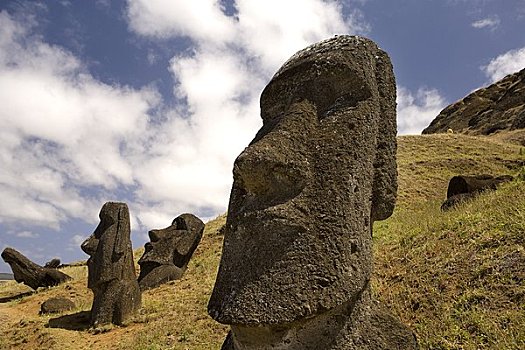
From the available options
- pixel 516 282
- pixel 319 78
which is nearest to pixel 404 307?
pixel 516 282

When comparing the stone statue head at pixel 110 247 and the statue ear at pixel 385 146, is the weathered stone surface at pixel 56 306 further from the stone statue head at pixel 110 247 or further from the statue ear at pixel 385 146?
the statue ear at pixel 385 146

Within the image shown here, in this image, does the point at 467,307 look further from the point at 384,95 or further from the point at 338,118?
the point at 338,118

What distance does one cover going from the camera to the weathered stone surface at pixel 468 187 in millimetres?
12266

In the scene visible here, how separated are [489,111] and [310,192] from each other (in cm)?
5131

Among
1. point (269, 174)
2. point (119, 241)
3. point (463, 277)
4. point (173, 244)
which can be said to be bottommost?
point (463, 277)

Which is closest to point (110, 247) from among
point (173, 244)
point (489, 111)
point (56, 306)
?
point (56, 306)

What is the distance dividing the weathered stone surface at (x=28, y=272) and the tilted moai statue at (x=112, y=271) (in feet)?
24.4

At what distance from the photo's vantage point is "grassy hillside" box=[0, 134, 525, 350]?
555 centimetres

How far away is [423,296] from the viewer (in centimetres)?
665

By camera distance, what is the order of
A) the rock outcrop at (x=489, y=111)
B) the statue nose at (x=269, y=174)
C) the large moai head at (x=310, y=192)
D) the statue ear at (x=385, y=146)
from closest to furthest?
the large moai head at (x=310, y=192) → the statue nose at (x=269, y=174) → the statue ear at (x=385, y=146) → the rock outcrop at (x=489, y=111)

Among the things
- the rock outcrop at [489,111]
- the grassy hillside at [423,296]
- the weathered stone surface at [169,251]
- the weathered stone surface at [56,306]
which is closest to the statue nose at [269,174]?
the grassy hillside at [423,296]

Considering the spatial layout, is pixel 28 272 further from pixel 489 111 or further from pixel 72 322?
pixel 489 111

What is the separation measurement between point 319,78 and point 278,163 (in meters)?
0.82

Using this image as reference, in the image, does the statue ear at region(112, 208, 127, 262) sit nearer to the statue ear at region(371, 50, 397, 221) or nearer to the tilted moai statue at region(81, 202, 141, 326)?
the tilted moai statue at region(81, 202, 141, 326)
